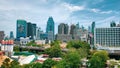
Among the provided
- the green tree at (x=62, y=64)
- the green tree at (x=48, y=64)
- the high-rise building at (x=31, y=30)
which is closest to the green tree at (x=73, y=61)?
the green tree at (x=62, y=64)

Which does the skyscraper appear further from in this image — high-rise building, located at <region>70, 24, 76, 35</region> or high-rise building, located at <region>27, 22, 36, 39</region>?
high-rise building, located at <region>70, 24, 76, 35</region>

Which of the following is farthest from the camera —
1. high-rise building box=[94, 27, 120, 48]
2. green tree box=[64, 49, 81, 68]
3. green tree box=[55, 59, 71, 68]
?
high-rise building box=[94, 27, 120, 48]

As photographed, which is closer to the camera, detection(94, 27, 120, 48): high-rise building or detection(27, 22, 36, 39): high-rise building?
detection(94, 27, 120, 48): high-rise building

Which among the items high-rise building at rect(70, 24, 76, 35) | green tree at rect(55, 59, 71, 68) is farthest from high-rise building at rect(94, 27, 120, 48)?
green tree at rect(55, 59, 71, 68)

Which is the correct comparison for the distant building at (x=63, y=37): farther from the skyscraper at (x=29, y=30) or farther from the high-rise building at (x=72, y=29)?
the skyscraper at (x=29, y=30)

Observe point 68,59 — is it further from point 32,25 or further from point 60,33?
point 32,25

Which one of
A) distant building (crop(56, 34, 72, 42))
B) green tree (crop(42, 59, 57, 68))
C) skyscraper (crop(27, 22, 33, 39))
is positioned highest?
skyscraper (crop(27, 22, 33, 39))

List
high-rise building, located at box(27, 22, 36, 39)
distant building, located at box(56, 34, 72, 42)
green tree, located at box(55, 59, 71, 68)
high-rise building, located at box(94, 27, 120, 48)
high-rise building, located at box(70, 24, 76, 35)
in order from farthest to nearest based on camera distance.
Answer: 1. high-rise building, located at box(27, 22, 36, 39)
2. high-rise building, located at box(70, 24, 76, 35)
3. distant building, located at box(56, 34, 72, 42)
4. high-rise building, located at box(94, 27, 120, 48)
5. green tree, located at box(55, 59, 71, 68)

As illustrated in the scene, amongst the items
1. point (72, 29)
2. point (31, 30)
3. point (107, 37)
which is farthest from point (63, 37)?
point (107, 37)

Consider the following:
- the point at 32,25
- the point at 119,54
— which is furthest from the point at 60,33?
the point at 119,54

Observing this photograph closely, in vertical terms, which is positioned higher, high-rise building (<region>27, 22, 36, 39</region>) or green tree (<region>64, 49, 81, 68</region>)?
high-rise building (<region>27, 22, 36, 39</region>)
